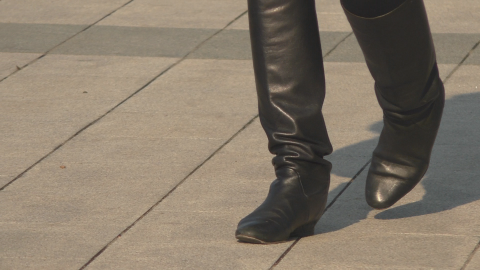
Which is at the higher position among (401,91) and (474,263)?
(401,91)

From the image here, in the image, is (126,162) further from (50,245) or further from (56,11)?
(56,11)

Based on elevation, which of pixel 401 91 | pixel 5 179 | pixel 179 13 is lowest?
pixel 179 13

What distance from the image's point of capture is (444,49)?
5645 millimetres

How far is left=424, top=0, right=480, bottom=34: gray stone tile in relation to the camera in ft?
20.2

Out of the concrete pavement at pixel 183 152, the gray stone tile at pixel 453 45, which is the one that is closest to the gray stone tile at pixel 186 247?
the concrete pavement at pixel 183 152

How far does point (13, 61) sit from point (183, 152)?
214cm

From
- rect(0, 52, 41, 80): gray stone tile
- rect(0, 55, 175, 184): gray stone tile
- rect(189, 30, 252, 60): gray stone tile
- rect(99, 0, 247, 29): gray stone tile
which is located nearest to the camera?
rect(0, 55, 175, 184): gray stone tile

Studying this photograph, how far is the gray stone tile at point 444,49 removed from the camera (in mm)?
5496

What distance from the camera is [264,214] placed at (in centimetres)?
304

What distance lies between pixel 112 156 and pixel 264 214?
1.20 meters

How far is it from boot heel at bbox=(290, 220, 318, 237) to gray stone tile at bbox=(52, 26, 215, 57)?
2.83 m

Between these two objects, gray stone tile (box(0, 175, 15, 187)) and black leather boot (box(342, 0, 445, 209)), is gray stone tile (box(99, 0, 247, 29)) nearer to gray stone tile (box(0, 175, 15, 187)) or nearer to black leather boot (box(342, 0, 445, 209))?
gray stone tile (box(0, 175, 15, 187))

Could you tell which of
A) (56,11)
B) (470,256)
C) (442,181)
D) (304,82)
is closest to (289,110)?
(304,82)

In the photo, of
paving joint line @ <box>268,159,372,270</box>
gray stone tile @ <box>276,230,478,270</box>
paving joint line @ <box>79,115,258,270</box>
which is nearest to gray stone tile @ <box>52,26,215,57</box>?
paving joint line @ <box>79,115,258,270</box>
